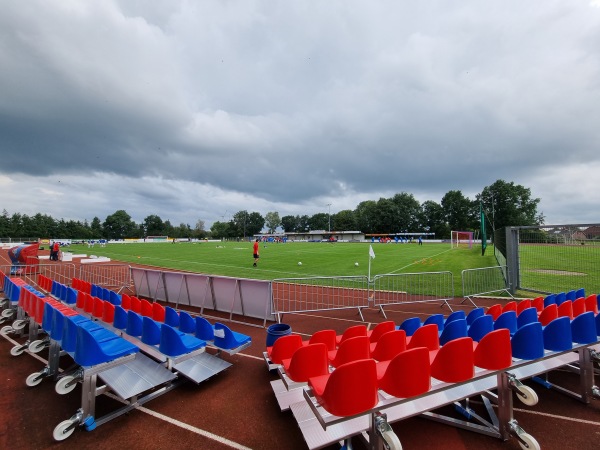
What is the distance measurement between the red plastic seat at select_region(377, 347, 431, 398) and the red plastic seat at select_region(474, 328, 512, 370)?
37.9 inches

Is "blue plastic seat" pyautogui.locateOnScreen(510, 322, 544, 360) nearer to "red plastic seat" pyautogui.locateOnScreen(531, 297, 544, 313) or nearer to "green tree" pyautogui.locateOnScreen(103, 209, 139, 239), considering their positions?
"red plastic seat" pyautogui.locateOnScreen(531, 297, 544, 313)

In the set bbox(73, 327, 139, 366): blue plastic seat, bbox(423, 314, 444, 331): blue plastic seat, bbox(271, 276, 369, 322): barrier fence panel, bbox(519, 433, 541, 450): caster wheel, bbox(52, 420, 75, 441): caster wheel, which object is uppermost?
bbox(73, 327, 139, 366): blue plastic seat

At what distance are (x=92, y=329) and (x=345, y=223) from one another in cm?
13153

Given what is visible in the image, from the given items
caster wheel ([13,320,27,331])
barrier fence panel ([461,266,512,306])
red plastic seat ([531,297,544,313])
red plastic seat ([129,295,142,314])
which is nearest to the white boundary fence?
red plastic seat ([129,295,142,314])

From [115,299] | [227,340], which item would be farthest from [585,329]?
[115,299]

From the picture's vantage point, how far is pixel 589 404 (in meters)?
3.85

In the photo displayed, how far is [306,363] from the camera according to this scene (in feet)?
10.9

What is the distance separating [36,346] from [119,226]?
5699 inches

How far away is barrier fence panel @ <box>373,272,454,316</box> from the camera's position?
1064 cm

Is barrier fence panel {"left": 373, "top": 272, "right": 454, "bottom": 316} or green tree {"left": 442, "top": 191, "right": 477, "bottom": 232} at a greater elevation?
green tree {"left": 442, "top": 191, "right": 477, "bottom": 232}

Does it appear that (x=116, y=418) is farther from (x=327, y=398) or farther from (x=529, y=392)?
(x=529, y=392)

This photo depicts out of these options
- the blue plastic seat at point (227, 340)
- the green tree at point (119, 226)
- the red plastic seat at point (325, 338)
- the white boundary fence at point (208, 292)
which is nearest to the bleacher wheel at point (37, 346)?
the white boundary fence at point (208, 292)

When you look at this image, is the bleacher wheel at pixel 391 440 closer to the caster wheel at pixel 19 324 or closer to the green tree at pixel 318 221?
the caster wheel at pixel 19 324

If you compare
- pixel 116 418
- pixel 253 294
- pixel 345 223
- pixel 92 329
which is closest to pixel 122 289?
pixel 253 294
